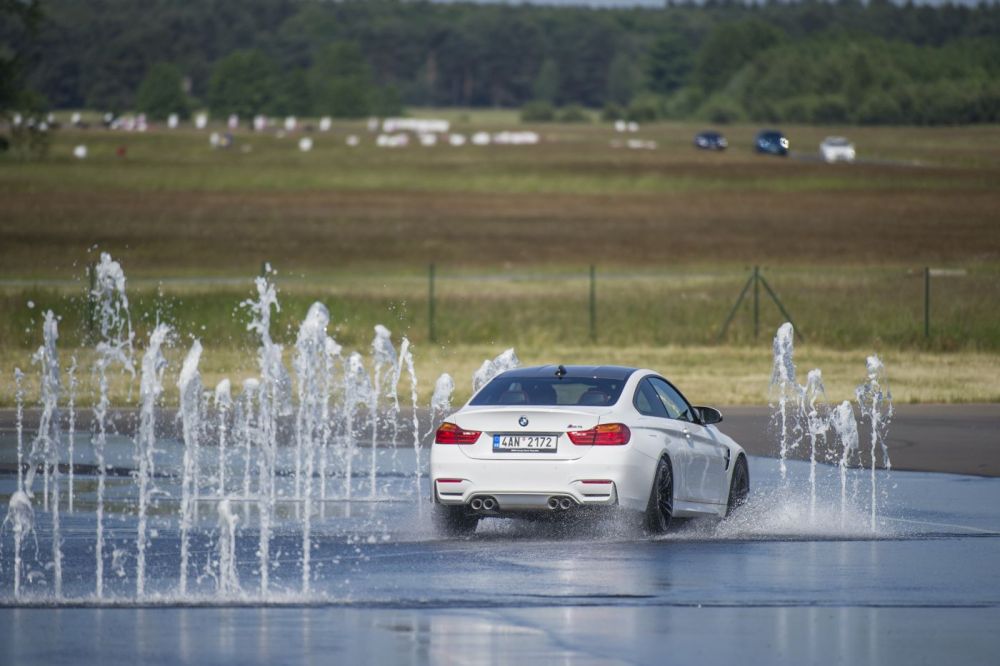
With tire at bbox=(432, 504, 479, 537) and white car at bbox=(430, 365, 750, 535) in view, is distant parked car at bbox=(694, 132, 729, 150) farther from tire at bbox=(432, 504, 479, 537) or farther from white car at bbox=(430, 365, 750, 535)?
tire at bbox=(432, 504, 479, 537)

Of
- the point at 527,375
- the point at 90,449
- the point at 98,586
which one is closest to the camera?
the point at 98,586

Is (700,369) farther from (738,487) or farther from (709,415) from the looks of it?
(709,415)

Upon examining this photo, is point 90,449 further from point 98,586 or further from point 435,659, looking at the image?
point 435,659

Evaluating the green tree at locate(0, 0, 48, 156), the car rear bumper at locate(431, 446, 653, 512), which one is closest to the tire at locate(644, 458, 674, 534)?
the car rear bumper at locate(431, 446, 653, 512)

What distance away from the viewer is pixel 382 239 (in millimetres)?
74125

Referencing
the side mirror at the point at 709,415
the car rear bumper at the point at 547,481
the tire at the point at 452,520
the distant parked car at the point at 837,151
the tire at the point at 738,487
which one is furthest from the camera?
the distant parked car at the point at 837,151

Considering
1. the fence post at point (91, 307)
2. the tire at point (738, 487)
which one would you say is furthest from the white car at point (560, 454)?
the fence post at point (91, 307)

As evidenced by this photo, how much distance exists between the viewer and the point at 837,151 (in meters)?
116

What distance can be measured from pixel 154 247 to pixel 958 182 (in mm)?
41504

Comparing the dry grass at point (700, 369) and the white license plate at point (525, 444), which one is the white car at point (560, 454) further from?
the dry grass at point (700, 369)

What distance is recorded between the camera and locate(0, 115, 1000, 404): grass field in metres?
39.2

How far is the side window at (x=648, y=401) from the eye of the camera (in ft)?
52.1

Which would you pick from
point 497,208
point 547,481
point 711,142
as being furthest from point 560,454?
point 711,142

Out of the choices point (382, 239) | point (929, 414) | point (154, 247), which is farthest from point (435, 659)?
point (382, 239)
